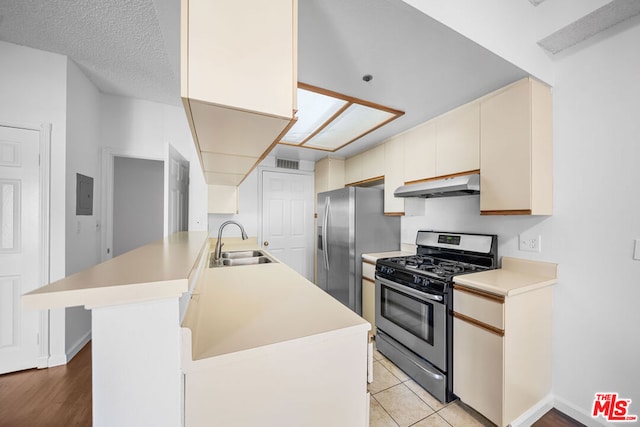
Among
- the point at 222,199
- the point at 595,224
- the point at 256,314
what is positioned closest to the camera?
the point at 256,314

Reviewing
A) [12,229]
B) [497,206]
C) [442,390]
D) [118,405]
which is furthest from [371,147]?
[12,229]

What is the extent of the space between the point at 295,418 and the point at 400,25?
1.69 metres

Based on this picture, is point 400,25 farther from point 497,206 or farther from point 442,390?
point 442,390

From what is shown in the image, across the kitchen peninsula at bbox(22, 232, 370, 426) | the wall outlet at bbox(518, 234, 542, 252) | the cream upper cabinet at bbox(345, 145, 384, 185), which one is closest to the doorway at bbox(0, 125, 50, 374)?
the kitchen peninsula at bbox(22, 232, 370, 426)

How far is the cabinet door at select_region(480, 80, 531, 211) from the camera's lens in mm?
1587

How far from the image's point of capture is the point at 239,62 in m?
0.79

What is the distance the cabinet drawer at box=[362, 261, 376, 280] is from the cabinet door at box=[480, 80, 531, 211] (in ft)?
3.84

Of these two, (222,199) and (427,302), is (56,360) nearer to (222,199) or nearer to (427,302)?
(222,199)

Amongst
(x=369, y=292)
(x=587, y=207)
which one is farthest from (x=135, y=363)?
(x=587, y=207)

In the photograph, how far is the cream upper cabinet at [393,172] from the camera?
260 cm

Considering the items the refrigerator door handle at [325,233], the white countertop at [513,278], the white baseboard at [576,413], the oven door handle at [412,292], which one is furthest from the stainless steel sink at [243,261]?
the white baseboard at [576,413]

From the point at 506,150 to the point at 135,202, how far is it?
16.1 ft

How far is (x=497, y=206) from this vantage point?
1734mm

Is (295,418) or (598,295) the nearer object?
(295,418)
